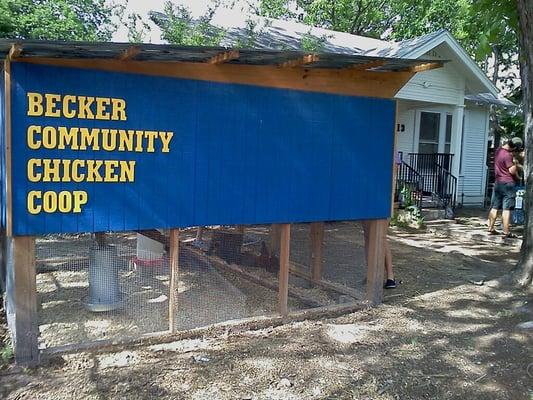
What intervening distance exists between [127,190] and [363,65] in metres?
2.49

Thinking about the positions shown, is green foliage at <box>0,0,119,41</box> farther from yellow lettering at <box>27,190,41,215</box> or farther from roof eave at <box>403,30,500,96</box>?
yellow lettering at <box>27,190,41,215</box>

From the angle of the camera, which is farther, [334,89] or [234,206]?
[334,89]

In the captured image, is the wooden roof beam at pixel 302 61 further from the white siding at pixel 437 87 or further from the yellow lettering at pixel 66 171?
the white siding at pixel 437 87


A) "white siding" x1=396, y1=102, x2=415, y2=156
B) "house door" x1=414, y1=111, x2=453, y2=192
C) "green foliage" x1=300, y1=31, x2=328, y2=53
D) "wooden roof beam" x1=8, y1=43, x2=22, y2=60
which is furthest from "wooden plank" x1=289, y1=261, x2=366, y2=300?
"white siding" x1=396, y1=102, x2=415, y2=156

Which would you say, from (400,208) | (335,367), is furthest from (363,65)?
(400,208)

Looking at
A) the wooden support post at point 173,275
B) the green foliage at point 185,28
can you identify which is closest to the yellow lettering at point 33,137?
the wooden support post at point 173,275

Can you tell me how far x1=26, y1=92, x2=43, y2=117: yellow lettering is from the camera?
3674mm

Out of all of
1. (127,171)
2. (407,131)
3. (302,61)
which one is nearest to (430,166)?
(407,131)

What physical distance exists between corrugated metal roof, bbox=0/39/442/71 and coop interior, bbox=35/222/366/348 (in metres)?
1.82

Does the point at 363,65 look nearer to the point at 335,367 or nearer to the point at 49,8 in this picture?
the point at 335,367

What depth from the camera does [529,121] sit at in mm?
6363

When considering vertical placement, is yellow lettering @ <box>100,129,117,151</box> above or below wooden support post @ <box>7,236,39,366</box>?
above

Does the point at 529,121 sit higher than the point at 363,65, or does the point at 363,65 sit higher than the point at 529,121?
the point at 363,65

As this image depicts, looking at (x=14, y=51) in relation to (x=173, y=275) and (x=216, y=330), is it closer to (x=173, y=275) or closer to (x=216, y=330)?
(x=173, y=275)
